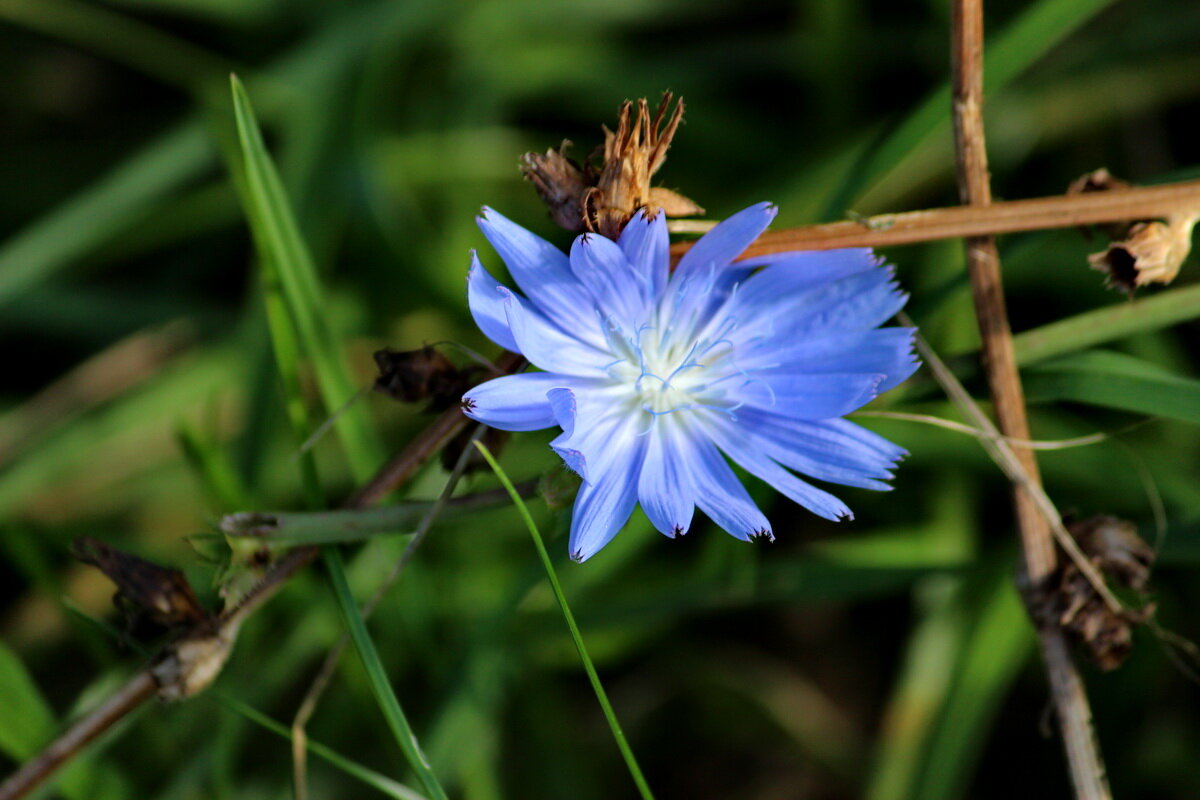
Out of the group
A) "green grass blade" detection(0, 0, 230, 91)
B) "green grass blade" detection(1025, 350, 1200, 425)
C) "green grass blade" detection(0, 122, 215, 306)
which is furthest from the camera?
"green grass blade" detection(0, 0, 230, 91)

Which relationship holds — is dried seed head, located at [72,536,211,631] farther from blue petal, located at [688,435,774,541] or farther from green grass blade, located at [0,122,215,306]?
green grass blade, located at [0,122,215,306]

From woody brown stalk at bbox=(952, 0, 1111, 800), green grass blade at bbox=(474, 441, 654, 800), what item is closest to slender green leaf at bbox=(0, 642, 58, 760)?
green grass blade at bbox=(474, 441, 654, 800)

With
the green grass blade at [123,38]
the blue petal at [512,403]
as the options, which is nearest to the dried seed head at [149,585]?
the blue petal at [512,403]

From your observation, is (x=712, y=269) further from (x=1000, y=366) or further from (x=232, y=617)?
(x=232, y=617)

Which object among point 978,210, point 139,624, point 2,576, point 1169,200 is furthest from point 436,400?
point 2,576

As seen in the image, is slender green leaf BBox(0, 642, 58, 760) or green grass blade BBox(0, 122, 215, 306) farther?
green grass blade BBox(0, 122, 215, 306)

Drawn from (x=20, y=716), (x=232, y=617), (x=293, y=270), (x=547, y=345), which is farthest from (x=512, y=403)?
(x=20, y=716)

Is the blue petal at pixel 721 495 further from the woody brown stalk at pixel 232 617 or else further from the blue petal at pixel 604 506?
the woody brown stalk at pixel 232 617
